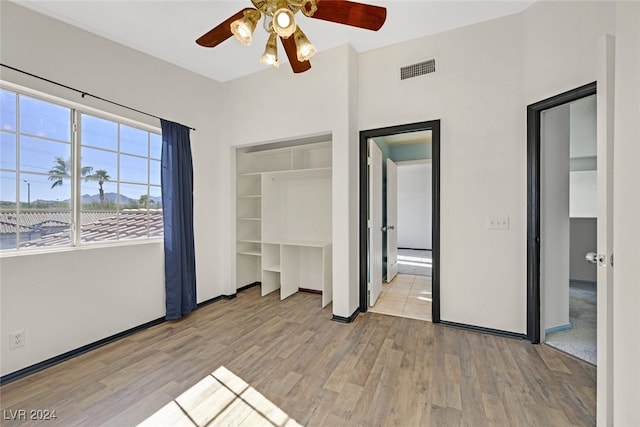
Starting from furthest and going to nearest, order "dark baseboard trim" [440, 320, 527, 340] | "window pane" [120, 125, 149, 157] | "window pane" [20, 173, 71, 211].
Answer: "window pane" [120, 125, 149, 157] < "dark baseboard trim" [440, 320, 527, 340] < "window pane" [20, 173, 71, 211]

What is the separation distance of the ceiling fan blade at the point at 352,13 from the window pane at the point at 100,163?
232cm

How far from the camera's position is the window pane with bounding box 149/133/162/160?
2949 millimetres

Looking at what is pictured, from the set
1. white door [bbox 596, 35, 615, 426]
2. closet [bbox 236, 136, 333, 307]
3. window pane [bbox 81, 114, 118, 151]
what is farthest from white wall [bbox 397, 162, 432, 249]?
window pane [bbox 81, 114, 118, 151]

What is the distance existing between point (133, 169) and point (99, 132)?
0.43 m

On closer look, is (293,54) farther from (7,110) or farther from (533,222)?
(533,222)

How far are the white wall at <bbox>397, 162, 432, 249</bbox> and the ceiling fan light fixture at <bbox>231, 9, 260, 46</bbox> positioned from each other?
23.0 ft

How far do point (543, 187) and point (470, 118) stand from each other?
91 cm

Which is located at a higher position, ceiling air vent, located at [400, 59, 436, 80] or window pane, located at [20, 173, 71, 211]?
ceiling air vent, located at [400, 59, 436, 80]

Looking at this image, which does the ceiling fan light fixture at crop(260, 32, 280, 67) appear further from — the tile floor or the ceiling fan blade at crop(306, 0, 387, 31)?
the tile floor

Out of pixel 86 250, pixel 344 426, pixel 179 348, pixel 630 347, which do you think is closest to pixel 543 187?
pixel 630 347

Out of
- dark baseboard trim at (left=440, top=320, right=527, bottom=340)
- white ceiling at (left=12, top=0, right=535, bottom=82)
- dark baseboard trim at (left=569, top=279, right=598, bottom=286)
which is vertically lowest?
dark baseboard trim at (left=440, top=320, right=527, bottom=340)

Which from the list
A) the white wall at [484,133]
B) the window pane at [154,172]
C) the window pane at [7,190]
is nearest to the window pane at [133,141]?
the window pane at [154,172]

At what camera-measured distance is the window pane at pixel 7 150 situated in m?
1.95

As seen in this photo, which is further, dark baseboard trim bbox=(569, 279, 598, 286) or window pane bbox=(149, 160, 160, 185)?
dark baseboard trim bbox=(569, 279, 598, 286)
